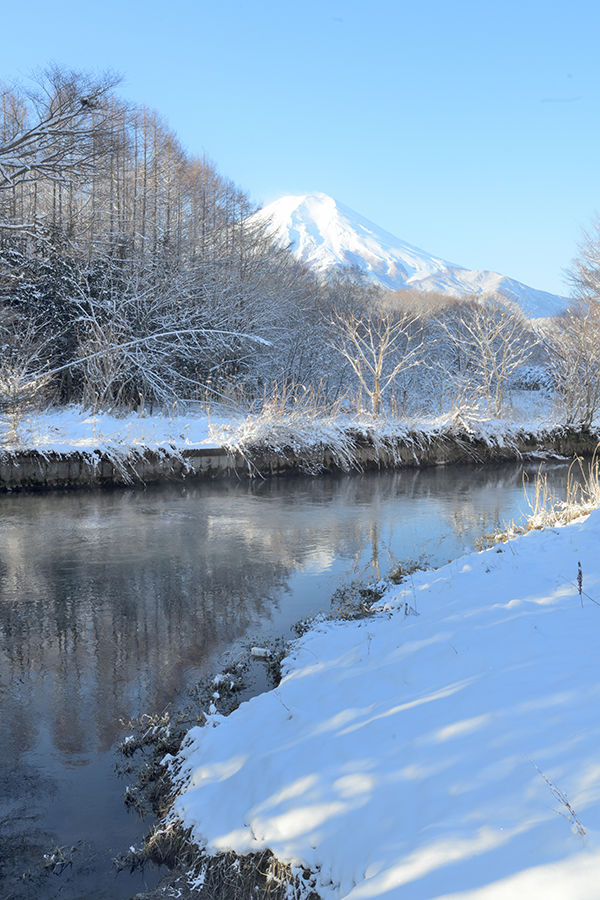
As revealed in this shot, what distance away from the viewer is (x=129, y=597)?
6.89m

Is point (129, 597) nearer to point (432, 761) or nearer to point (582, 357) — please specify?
point (432, 761)

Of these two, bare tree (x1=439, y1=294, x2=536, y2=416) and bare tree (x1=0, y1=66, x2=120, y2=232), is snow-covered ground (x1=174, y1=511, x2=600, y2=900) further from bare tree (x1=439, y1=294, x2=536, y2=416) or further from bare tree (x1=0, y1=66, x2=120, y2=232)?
bare tree (x1=439, y1=294, x2=536, y2=416)

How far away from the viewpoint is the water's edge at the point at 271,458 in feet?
42.7

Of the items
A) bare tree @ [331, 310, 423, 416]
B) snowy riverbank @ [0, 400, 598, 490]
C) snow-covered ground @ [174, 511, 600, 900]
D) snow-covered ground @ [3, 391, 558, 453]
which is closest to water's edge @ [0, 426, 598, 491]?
snowy riverbank @ [0, 400, 598, 490]

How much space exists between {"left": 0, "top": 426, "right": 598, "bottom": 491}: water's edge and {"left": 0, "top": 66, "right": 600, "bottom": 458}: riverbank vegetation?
64 centimetres

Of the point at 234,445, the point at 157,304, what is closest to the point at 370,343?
the point at 157,304

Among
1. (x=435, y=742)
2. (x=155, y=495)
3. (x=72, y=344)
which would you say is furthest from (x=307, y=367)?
(x=435, y=742)

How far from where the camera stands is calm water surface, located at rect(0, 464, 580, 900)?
3396 millimetres

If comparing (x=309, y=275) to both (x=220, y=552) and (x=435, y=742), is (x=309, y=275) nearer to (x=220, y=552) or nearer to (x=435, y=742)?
(x=220, y=552)

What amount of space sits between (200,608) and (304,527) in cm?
392

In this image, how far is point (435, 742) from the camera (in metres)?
2.87

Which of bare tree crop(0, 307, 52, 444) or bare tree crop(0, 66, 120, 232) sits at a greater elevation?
bare tree crop(0, 66, 120, 232)

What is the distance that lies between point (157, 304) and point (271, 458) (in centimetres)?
707

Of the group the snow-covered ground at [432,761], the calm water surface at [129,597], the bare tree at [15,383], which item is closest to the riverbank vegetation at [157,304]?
the bare tree at [15,383]
